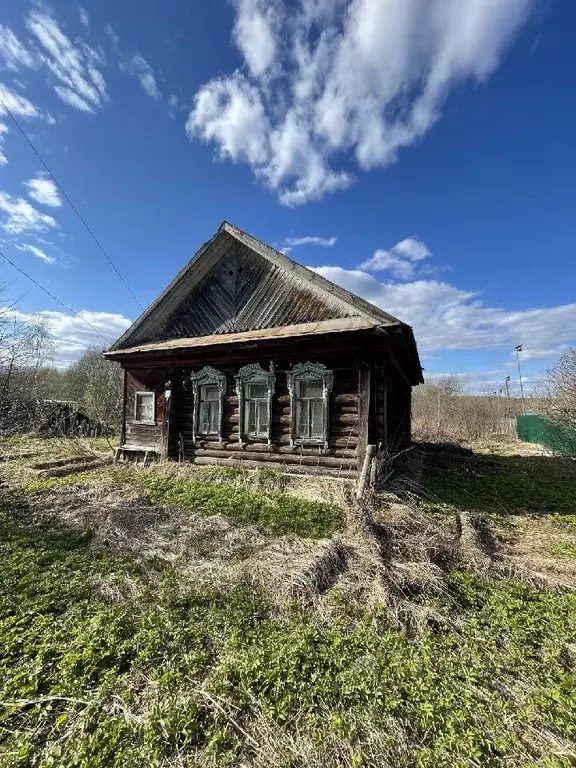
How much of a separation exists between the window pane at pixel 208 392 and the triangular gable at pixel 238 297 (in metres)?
1.67

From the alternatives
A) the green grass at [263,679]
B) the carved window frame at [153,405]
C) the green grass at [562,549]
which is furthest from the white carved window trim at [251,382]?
the green grass at [562,549]

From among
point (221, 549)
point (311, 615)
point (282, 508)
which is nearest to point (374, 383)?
point (282, 508)

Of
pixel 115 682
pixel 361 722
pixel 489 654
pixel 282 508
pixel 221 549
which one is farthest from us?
pixel 282 508

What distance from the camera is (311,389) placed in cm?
959

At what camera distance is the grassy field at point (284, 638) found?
2.56 m

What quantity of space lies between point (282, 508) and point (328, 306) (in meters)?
5.14

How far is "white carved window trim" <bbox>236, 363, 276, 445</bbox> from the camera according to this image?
32.7 feet

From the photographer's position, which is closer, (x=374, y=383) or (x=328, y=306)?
(x=374, y=383)

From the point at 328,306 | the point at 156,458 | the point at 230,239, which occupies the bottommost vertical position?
the point at 156,458

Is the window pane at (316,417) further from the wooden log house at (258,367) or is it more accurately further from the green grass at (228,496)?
the green grass at (228,496)

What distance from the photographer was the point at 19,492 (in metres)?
8.66

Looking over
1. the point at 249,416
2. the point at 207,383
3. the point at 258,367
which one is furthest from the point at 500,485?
the point at 207,383

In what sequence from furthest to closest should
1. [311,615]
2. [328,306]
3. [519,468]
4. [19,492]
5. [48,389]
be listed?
1. [48,389]
2. [519,468]
3. [328,306]
4. [19,492]
5. [311,615]

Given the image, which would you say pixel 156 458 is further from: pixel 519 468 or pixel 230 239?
pixel 519 468
